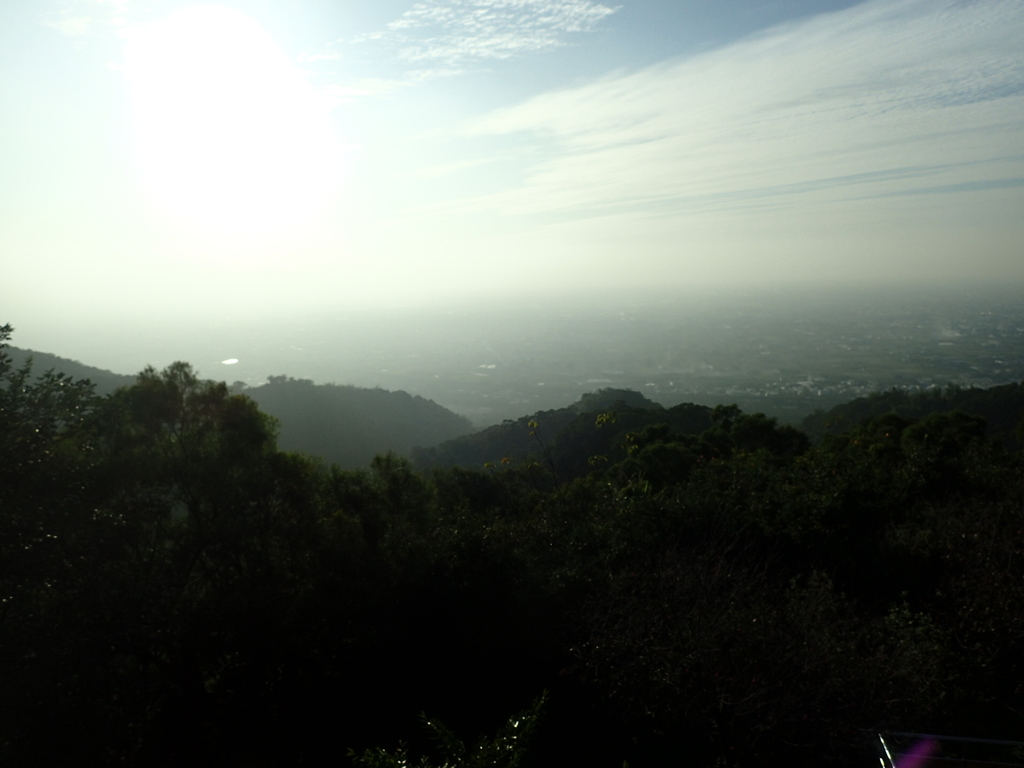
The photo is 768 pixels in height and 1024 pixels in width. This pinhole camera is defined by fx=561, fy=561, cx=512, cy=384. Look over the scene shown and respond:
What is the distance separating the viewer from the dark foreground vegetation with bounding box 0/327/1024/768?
16.3 ft

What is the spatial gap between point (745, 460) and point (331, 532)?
9.08 meters

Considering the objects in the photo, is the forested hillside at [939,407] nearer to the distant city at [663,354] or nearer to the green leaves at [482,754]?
the distant city at [663,354]

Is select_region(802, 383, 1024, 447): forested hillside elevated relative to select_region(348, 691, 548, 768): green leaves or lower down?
lower down

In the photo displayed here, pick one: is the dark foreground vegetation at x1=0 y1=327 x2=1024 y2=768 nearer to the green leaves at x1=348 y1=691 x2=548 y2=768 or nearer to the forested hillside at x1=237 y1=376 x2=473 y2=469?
the green leaves at x1=348 y1=691 x2=548 y2=768

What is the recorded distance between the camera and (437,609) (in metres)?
7.39

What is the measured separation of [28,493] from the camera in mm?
5699

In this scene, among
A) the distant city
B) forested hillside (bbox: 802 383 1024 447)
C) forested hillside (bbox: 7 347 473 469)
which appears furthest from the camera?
the distant city

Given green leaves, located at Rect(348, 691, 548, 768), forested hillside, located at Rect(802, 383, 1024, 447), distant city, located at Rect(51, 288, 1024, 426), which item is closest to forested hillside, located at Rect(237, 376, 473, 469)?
distant city, located at Rect(51, 288, 1024, 426)

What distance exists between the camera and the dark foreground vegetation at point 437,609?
4.97m

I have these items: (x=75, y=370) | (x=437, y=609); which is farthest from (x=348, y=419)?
(x=437, y=609)

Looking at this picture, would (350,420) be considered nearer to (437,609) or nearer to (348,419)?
(348,419)

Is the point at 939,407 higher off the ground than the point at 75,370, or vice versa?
the point at 75,370

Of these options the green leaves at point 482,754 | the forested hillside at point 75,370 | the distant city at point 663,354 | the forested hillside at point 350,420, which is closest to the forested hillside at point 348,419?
the forested hillside at point 350,420

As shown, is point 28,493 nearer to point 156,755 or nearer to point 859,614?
point 156,755
